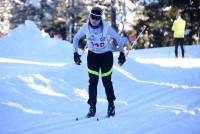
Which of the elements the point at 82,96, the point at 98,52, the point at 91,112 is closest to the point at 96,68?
the point at 98,52

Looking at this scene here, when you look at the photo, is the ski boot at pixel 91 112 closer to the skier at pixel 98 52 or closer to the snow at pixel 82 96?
the skier at pixel 98 52

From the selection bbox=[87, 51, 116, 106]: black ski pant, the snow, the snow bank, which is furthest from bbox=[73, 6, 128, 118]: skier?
the snow bank

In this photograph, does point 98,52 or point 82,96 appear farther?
point 82,96

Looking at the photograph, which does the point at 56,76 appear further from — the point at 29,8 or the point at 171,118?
the point at 29,8

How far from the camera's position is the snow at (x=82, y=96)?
7.75 metres

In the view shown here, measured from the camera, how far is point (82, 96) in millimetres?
10422

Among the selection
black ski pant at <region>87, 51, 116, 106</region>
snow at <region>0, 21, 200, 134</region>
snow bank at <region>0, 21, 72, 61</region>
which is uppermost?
black ski pant at <region>87, 51, 116, 106</region>

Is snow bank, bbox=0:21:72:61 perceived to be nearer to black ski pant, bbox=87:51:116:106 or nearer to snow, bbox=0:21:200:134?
snow, bbox=0:21:200:134

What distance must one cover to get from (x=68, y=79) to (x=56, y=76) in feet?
1.04

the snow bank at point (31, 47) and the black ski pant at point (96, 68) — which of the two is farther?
the snow bank at point (31, 47)

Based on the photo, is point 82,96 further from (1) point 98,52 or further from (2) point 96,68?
(1) point 98,52

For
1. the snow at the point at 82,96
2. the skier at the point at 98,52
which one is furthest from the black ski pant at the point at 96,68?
the snow at the point at 82,96

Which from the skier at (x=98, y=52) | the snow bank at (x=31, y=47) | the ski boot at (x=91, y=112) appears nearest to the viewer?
the skier at (x=98, y=52)

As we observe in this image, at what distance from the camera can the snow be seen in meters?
7.75
